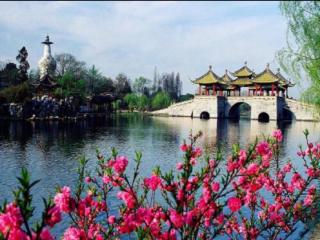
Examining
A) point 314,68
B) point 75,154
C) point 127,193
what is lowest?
point 75,154

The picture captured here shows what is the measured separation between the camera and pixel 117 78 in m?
116

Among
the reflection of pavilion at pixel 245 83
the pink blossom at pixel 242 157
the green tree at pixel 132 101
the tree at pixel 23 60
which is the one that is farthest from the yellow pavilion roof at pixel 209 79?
the pink blossom at pixel 242 157

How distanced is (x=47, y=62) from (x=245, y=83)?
1788 inches

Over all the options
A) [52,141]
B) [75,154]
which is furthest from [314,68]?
[52,141]

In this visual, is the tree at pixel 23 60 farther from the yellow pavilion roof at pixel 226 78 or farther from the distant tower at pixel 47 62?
the yellow pavilion roof at pixel 226 78

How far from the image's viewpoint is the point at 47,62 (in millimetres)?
89438

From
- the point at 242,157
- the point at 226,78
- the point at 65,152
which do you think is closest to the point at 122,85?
the point at 226,78

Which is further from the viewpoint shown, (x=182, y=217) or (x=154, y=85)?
(x=154, y=85)

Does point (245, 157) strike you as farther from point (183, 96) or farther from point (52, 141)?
point (183, 96)

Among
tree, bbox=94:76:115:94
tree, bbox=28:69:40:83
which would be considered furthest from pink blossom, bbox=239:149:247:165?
tree, bbox=94:76:115:94

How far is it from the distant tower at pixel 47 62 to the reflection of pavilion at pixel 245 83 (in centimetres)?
3384

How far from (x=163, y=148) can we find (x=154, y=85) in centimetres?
9006

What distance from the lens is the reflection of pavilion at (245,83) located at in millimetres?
67250

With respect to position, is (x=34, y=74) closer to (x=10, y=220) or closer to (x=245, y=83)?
(x=245, y=83)
